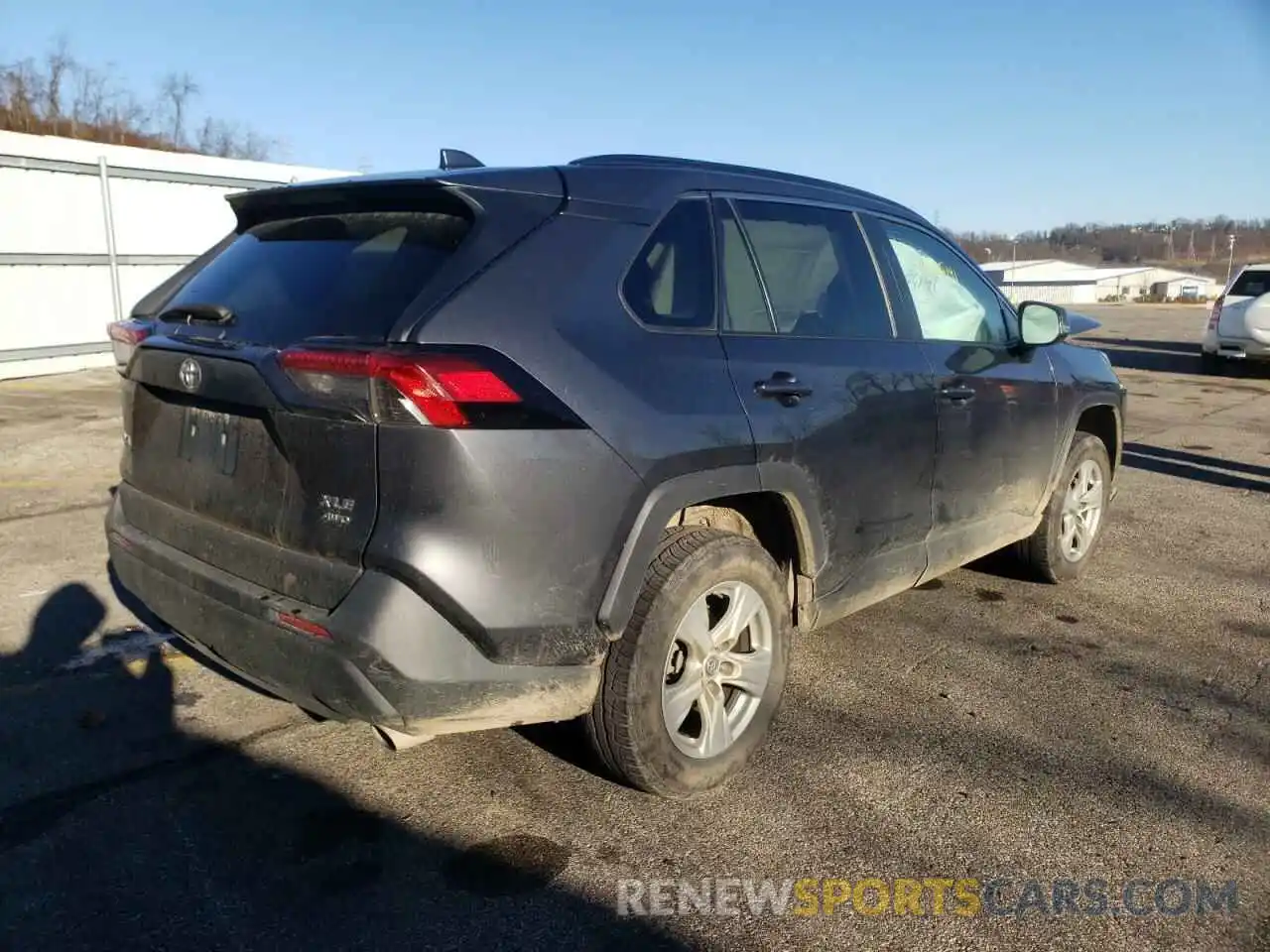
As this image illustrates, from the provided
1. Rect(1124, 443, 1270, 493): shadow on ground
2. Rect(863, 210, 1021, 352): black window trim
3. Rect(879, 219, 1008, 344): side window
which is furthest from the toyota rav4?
Rect(1124, 443, 1270, 493): shadow on ground

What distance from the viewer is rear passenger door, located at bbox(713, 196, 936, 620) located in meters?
3.16

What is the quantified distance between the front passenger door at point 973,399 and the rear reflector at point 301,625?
2.51 m

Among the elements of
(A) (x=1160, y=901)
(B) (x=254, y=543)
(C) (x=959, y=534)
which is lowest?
(A) (x=1160, y=901)

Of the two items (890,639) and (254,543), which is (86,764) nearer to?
(254,543)

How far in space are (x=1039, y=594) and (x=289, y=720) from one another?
Result: 3.69 meters

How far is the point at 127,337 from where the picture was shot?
3.22 meters

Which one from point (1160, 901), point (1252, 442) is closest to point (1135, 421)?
point (1252, 442)

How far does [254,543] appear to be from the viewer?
2.65m

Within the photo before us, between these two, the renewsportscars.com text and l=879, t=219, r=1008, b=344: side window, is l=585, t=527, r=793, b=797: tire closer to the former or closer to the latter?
the renewsportscars.com text

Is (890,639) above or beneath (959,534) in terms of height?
beneath

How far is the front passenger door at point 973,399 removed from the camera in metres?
3.99

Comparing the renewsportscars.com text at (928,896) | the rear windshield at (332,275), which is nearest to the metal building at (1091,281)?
the renewsportscars.com text at (928,896)

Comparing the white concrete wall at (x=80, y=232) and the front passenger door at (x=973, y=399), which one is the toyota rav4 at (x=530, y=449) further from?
the white concrete wall at (x=80, y=232)

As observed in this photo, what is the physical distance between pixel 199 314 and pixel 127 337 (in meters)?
0.47
